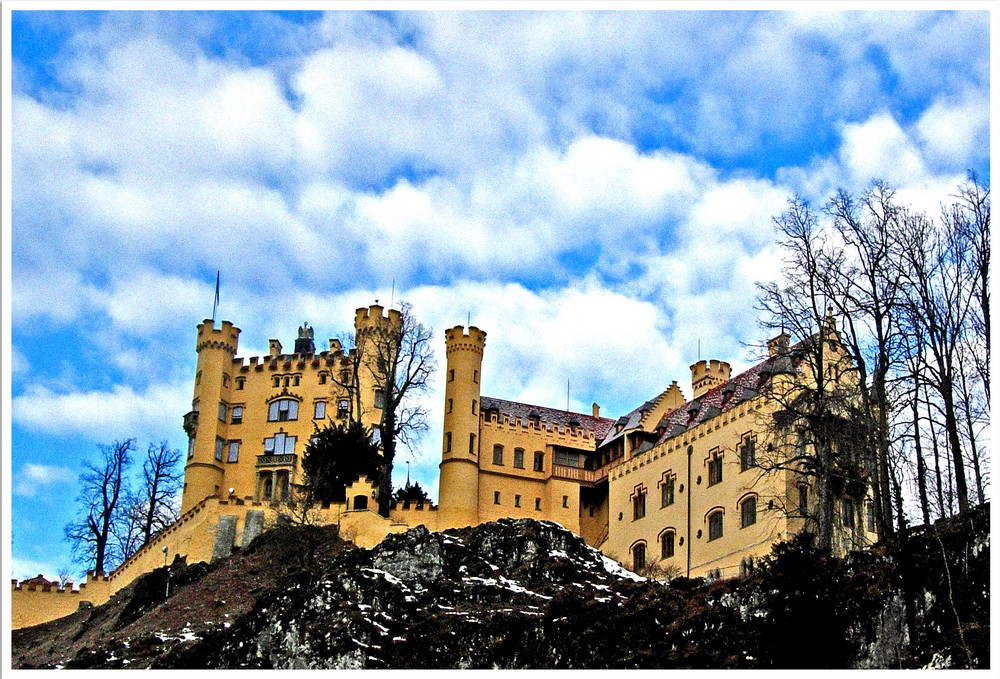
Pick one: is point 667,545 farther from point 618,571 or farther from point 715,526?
point 618,571

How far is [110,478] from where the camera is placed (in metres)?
65.9

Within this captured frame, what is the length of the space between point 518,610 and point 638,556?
18426 millimetres

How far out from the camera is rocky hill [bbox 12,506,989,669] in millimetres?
31375

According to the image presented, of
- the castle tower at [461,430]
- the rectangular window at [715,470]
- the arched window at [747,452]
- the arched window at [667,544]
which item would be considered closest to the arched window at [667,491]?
the arched window at [667,544]

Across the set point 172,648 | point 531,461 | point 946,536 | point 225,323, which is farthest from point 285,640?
point 225,323

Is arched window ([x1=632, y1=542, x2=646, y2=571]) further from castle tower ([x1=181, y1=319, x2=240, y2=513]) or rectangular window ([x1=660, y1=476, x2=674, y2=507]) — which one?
castle tower ([x1=181, y1=319, x2=240, y2=513])

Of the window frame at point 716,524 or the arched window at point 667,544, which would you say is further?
the arched window at point 667,544

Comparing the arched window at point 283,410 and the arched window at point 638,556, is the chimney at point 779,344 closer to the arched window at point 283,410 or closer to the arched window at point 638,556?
the arched window at point 638,556

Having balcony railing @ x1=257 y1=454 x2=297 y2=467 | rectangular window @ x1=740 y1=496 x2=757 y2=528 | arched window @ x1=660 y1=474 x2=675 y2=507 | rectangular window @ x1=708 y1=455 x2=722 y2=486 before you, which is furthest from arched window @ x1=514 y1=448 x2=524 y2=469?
rectangular window @ x1=740 y1=496 x2=757 y2=528

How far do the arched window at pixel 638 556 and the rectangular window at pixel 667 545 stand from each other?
4.28 ft

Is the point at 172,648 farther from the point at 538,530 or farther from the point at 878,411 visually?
the point at 878,411

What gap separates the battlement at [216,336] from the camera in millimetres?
67750

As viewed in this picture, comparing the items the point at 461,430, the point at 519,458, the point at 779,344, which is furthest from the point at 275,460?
the point at 779,344

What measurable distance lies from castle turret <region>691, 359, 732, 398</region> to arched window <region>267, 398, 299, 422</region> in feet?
64.6
